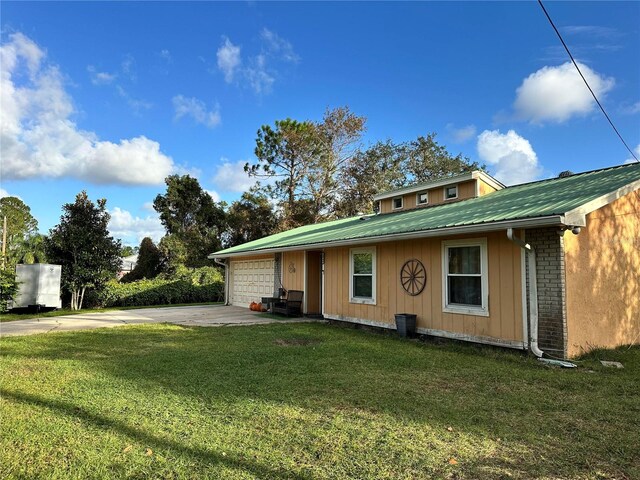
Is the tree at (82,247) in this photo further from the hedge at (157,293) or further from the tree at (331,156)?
the tree at (331,156)

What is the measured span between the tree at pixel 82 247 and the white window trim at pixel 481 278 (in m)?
13.6

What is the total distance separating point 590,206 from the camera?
20.2 ft

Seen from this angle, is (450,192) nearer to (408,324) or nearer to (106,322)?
(408,324)

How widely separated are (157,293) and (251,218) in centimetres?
1130

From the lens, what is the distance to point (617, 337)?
23.5 feet

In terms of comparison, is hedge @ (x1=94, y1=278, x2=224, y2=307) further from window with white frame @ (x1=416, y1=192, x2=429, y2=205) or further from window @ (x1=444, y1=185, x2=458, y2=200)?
window @ (x1=444, y1=185, x2=458, y2=200)

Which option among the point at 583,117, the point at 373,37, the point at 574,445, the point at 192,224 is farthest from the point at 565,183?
the point at 192,224

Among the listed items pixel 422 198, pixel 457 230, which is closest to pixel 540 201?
pixel 457 230

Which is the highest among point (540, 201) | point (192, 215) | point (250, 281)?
point (192, 215)

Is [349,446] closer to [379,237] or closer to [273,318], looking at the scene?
[379,237]

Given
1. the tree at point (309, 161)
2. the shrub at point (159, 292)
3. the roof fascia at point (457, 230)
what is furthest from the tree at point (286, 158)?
the roof fascia at point (457, 230)

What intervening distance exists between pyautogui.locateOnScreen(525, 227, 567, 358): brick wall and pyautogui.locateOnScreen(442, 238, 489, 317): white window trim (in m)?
0.93

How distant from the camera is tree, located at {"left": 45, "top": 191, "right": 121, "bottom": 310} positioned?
15.2m

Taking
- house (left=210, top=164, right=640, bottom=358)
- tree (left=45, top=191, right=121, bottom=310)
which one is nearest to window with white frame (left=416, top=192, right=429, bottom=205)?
house (left=210, top=164, right=640, bottom=358)
